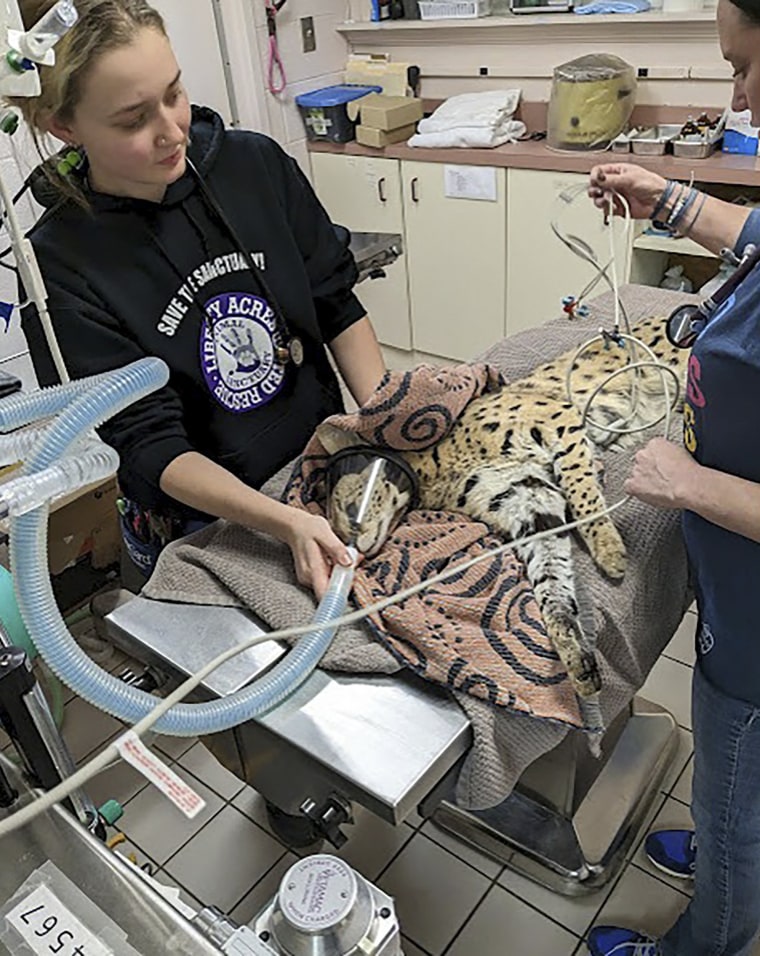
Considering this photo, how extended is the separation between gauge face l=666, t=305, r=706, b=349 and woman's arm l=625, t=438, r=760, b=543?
159mm

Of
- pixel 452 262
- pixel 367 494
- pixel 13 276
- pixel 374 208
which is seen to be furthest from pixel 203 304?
pixel 374 208

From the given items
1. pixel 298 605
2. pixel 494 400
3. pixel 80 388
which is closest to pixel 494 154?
pixel 494 400

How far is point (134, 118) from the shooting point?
1.18 m

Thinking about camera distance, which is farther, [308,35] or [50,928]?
[308,35]

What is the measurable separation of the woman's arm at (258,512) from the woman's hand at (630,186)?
2.49 feet

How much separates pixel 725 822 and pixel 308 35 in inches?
134

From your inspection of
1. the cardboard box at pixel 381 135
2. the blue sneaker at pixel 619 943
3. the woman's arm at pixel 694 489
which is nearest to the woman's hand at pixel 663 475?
the woman's arm at pixel 694 489

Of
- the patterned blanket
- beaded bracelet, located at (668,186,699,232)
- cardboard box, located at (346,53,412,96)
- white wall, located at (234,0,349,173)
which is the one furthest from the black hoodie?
cardboard box, located at (346,53,412,96)

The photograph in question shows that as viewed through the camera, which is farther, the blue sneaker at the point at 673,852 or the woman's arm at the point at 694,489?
the blue sneaker at the point at 673,852

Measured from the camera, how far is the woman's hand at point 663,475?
1.01m

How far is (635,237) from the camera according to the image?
2.87 meters

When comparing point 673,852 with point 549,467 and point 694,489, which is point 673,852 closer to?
point 549,467

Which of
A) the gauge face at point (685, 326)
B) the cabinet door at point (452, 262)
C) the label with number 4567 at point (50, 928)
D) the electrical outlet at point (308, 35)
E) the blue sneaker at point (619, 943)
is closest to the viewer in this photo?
→ the label with number 4567 at point (50, 928)

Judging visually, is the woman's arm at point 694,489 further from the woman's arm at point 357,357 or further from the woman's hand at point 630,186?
the woman's arm at point 357,357
